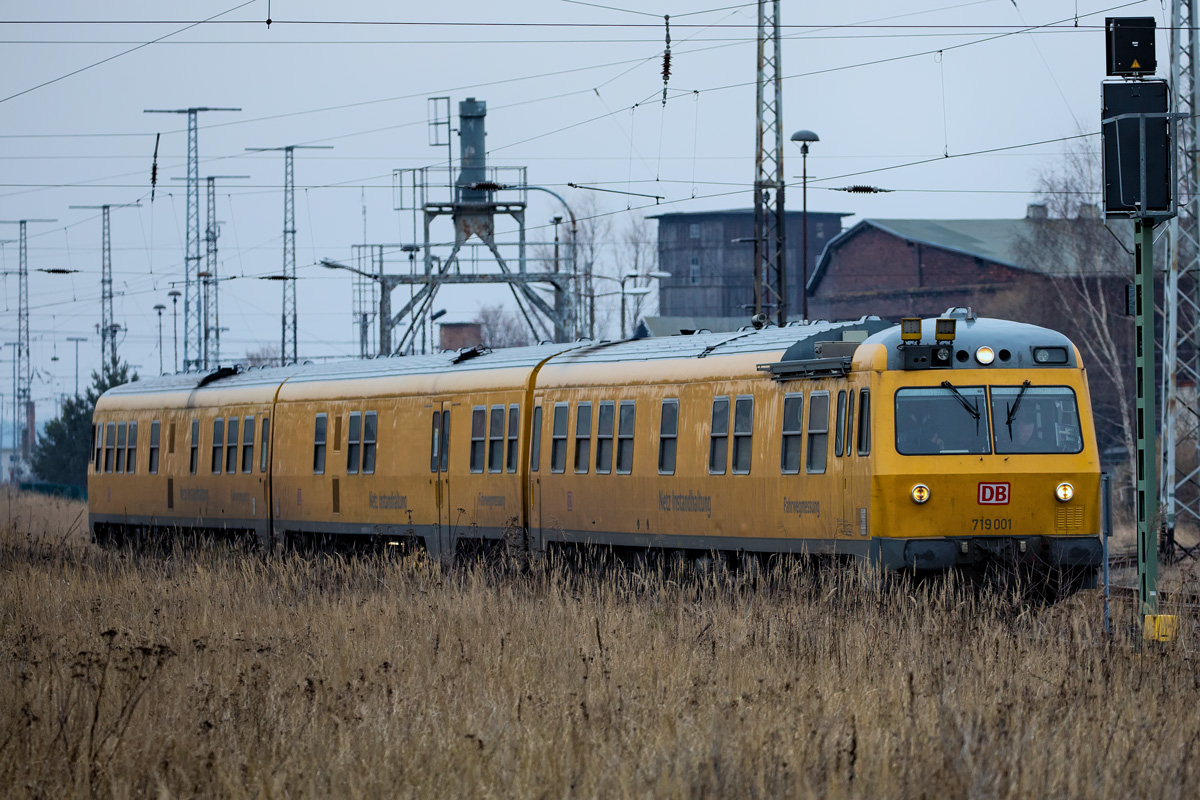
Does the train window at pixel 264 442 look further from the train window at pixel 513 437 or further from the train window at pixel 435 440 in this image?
the train window at pixel 513 437

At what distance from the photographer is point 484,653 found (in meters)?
11.4

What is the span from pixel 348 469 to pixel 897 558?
11.3 meters

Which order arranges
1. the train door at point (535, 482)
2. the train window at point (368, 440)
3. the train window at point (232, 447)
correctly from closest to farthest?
the train door at point (535, 482) → the train window at point (368, 440) → the train window at point (232, 447)

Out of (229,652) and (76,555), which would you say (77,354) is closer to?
(76,555)

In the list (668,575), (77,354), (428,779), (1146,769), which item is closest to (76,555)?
(668,575)

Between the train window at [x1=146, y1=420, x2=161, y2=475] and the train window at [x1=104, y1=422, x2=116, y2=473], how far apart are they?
1877mm

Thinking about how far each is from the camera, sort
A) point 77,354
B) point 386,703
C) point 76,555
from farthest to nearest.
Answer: point 77,354 < point 76,555 < point 386,703

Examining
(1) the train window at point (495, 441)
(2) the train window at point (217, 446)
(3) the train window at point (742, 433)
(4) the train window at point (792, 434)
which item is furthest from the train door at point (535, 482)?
(2) the train window at point (217, 446)

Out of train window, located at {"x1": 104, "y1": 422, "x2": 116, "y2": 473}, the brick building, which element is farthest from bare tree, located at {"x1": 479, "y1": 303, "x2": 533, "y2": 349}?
train window, located at {"x1": 104, "y1": 422, "x2": 116, "y2": 473}

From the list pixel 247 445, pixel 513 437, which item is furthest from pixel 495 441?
pixel 247 445

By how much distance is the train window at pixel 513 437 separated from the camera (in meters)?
20.8

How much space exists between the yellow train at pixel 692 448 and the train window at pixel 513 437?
0.05 metres

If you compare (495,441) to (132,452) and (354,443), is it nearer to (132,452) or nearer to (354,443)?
(354,443)

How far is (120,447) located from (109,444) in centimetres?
66
